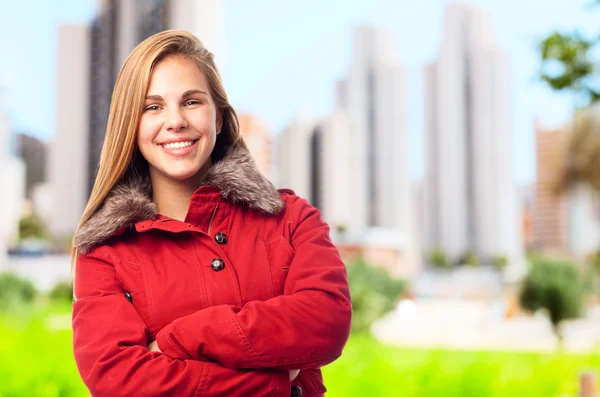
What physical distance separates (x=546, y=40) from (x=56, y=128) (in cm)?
1470

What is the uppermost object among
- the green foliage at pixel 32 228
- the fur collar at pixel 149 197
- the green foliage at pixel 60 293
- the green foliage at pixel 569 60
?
the green foliage at pixel 569 60

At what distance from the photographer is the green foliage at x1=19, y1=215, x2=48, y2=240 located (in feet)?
69.4

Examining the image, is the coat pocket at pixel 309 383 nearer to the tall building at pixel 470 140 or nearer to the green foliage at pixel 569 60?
the green foliage at pixel 569 60

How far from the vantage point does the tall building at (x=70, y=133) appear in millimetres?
13000

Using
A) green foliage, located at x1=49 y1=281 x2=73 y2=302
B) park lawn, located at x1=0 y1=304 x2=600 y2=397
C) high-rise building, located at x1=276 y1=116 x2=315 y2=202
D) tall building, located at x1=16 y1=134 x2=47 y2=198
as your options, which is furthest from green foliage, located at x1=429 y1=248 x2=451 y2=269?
park lawn, located at x1=0 y1=304 x2=600 y2=397

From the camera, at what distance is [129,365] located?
65 cm

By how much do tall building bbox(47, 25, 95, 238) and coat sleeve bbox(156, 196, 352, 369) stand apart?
1305 cm

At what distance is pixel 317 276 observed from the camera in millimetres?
699

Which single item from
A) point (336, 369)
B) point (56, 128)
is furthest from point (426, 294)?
point (336, 369)

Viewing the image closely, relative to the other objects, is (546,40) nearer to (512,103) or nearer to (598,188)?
(598,188)

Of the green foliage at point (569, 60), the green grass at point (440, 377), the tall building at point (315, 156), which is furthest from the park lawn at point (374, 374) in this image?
the tall building at point (315, 156)

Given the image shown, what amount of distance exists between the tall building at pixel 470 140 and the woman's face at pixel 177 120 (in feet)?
94.5

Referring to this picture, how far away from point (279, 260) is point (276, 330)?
0.10m

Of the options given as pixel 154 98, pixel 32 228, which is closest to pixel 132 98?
pixel 154 98
